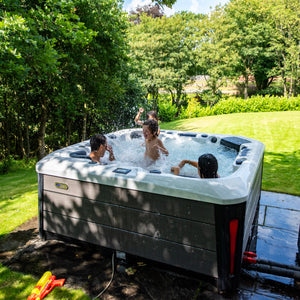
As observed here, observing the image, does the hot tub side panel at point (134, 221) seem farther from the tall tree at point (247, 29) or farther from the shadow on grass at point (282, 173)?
the tall tree at point (247, 29)

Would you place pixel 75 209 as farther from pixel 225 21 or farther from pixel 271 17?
pixel 271 17

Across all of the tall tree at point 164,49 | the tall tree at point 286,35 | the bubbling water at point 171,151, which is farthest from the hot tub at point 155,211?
the tall tree at point 286,35

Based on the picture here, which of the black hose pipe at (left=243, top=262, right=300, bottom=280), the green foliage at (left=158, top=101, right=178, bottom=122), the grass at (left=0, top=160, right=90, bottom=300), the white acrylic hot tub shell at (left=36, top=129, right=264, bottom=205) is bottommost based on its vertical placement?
the grass at (left=0, top=160, right=90, bottom=300)

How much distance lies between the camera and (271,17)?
1497cm

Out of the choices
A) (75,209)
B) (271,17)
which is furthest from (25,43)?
(271,17)

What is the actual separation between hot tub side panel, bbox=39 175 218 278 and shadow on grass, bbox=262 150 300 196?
228 centimetres

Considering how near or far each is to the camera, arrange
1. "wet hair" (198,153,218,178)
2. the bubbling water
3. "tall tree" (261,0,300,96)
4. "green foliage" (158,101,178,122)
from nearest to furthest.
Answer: "wet hair" (198,153,218,178) < the bubbling water < "green foliage" (158,101,178,122) < "tall tree" (261,0,300,96)

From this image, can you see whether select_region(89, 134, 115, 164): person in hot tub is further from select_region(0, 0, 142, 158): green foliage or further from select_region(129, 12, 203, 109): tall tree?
select_region(129, 12, 203, 109): tall tree

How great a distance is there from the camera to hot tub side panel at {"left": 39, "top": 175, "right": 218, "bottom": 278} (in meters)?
1.72

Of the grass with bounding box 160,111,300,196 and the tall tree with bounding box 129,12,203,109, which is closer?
the grass with bounding box 160,111,300,196

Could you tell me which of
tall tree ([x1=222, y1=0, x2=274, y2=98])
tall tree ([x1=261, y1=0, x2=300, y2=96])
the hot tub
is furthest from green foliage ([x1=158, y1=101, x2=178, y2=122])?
the hot tub

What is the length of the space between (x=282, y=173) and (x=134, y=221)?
3.23m

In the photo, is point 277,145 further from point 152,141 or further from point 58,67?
point 58,67

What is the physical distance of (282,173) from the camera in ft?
13.8
